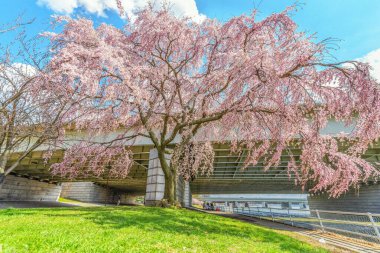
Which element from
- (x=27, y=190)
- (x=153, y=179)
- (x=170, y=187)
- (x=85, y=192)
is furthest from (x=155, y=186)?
(x=85, y=192)

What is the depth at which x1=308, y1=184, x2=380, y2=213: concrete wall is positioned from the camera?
25.5m

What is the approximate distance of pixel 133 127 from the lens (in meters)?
12.9

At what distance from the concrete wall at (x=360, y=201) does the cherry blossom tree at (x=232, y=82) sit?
17388 millimetres

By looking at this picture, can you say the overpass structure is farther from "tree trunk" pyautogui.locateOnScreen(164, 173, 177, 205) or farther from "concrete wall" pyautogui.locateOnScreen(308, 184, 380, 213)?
"tree trunk" pyautogui.locateOnScreen(164, 173, 177, 205)

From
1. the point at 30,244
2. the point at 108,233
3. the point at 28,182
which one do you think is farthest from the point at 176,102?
the point at 28,182

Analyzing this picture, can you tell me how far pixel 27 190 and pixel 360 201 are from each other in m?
44.8

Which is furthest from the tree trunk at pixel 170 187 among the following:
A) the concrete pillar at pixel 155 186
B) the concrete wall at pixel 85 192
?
the concrete wall at pixel 85 192

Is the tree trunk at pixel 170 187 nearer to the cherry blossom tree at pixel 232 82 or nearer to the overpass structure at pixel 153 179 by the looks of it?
the cherry blossom tree at pixel 232 82

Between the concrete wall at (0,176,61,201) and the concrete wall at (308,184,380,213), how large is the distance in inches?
1581

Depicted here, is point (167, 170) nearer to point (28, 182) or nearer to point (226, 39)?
point (226, 39)

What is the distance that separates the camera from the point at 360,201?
28.0 m

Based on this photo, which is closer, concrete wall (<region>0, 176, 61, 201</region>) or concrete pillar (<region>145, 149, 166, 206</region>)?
concrete pillar (<region>145, 149, 166, 206</region>)

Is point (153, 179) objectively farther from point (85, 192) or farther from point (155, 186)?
point (85, 192)

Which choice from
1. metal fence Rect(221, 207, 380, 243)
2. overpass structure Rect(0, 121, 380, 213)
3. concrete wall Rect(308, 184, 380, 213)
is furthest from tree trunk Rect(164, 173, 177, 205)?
concrete wall Rect(308, 184, 380, 213)
